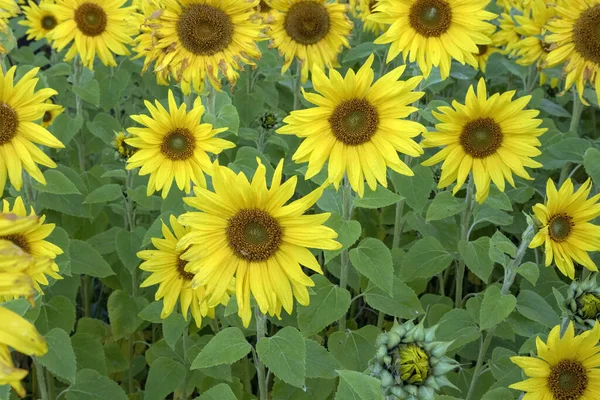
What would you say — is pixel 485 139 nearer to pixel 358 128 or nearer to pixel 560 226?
pixel 560 226

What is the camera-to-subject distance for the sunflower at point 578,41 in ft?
9.48

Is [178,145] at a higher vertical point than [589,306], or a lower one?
higher

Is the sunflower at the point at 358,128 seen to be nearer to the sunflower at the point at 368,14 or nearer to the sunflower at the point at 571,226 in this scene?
the sunflower at the point at 571,226

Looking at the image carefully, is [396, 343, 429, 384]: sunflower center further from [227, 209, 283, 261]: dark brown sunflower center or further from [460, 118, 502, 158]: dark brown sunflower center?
[460, 118, 502, 158]: dark brown sunflower center

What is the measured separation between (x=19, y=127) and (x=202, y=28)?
0.83 meters

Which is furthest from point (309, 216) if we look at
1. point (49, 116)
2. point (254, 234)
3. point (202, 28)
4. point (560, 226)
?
point (49, 116)

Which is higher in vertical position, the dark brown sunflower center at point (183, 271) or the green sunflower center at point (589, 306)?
the green sunflower center at point (589, 306)

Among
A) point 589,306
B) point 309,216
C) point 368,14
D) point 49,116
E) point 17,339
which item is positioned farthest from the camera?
point 368,14

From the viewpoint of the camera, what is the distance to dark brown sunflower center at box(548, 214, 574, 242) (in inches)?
93.4

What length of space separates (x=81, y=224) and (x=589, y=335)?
2327 millimetres

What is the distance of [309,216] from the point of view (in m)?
1.82

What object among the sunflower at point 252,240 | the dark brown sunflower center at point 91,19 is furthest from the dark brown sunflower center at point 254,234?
the dark brown sunflower center at point 91,19

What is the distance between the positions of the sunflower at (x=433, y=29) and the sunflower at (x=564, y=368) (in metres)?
1.16

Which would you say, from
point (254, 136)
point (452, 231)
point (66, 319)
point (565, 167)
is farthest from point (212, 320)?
point (565, 167)
